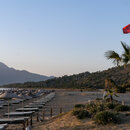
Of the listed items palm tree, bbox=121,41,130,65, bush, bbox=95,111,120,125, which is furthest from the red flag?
bush, bbox=95,111,120,125

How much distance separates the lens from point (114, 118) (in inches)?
293

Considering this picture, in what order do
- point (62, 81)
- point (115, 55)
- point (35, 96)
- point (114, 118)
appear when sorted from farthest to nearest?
point (62, 81), point (35, 96), point (115, 55), point (114, 118)

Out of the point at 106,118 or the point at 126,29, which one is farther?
the point at 126,29

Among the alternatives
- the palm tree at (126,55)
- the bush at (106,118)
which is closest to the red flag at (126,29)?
the palm tree at (126,55)

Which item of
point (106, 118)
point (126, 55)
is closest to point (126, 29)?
point (126, 55)

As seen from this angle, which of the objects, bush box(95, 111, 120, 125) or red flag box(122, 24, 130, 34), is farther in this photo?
red flag box(122, 24, 130, 34)

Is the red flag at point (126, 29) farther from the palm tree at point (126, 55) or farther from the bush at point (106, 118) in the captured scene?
the bush at point (106, 118)

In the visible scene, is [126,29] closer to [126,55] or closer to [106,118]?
[126,55]

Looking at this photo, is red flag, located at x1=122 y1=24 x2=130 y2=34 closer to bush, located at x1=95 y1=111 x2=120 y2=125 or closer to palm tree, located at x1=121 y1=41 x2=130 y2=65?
palm tree, located at x1=121 y1=41 x2=130 y2=65

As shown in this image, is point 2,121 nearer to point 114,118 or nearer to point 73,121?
point 73,121

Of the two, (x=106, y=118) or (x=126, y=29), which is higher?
(x=126, y=29)

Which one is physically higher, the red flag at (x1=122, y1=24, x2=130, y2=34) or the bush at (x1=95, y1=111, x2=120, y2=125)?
the red flag at (x1=122, y1=24, x2=130, y2=34)

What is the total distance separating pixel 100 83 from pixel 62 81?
93.7 feet

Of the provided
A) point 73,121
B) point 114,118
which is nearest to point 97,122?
point 114,118
